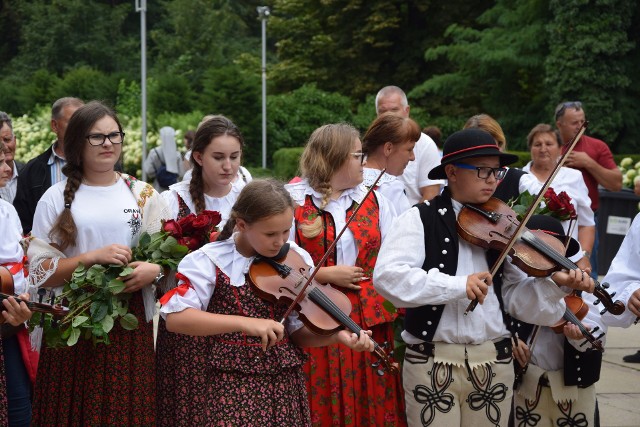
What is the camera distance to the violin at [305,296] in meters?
3.54

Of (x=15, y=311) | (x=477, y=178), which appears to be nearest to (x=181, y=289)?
(x=15, y=311)

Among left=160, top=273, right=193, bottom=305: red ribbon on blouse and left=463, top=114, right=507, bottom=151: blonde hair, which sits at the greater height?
left=463, top=114, right=507, bottom=151: blonde hair

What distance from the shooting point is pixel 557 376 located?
4820 mm

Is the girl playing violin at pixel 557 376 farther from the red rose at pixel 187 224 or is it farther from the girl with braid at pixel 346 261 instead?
the red rose at pixel 187 224

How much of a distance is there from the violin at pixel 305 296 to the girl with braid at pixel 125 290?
86 cm

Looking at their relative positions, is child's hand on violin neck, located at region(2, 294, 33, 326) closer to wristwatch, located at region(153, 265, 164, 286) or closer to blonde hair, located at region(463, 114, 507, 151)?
wristwatch, located at region(153, 265, 164, 286)

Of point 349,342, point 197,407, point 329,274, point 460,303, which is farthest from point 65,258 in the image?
point 460,303

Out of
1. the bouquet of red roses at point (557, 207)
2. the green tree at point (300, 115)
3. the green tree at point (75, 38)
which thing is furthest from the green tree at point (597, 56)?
the green tree at point (75, 38)

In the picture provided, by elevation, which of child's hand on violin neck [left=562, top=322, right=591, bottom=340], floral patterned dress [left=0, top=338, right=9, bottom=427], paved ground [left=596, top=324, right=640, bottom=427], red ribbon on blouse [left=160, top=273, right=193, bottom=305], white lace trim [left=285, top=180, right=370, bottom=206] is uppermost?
white lace trim [left=285, top=180, right=370, bottom=206]

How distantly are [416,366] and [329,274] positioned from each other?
747 mm

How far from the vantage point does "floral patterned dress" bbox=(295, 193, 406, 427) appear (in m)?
4.65

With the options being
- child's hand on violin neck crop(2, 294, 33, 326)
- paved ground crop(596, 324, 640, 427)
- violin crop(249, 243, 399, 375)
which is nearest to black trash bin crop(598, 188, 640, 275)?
paved ground crop(596, 324, 640, 427)

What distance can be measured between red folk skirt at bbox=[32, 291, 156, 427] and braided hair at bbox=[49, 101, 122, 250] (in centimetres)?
48

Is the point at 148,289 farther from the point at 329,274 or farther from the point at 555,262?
the point at 555,262
